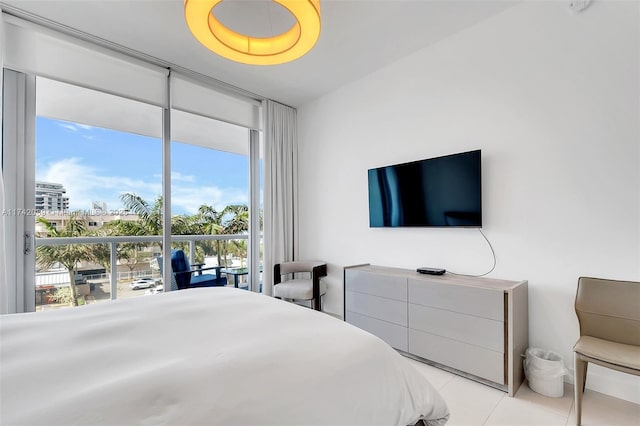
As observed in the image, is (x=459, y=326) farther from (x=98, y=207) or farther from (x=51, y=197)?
(x=51, y=197)

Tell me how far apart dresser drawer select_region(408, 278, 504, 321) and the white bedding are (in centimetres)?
107

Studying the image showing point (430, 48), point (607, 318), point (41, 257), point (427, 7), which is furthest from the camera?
point (430, 48)

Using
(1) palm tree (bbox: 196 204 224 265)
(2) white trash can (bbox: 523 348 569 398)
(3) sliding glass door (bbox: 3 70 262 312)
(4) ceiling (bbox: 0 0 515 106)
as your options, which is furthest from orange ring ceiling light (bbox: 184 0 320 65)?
(2) white trash can (bbox: 523 348 569 398)

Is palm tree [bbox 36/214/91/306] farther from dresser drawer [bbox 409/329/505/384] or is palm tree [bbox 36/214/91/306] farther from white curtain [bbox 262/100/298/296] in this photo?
dresser drawer [bbox 409/329/505/384]

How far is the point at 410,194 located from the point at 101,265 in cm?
324

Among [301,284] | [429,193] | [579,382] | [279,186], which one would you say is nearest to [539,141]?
[429,193]

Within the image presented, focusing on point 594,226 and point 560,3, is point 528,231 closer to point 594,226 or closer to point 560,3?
point 594,226

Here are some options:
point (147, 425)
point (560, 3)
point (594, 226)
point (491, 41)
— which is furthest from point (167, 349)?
point (560, 3)

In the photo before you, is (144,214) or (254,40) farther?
(144,214)

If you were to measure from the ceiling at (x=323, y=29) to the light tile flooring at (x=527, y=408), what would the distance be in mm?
2963

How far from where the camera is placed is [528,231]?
2320 mm

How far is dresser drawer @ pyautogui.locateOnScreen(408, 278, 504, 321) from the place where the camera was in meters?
2.11

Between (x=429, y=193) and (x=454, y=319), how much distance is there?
1.14 meters

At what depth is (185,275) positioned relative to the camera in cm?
354
